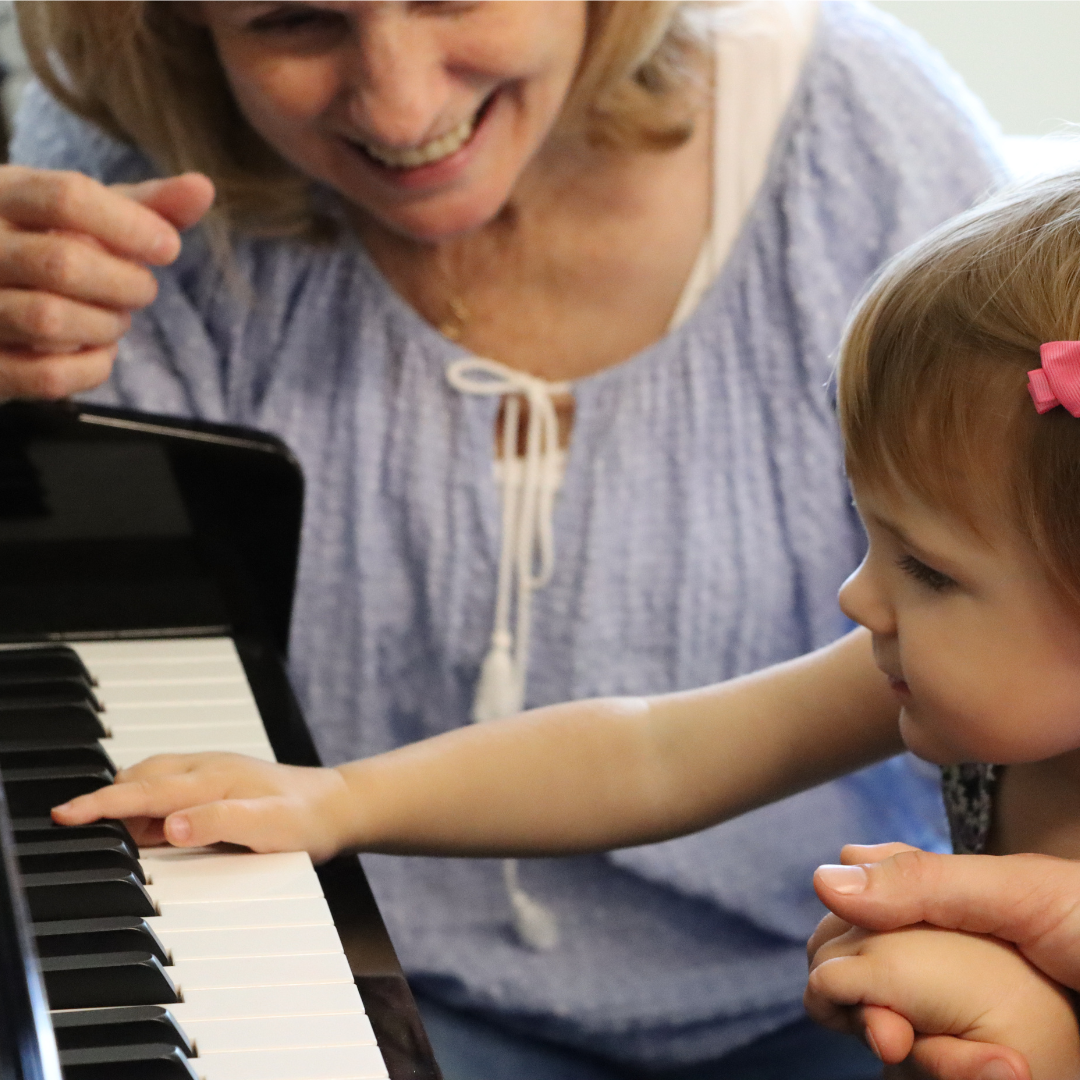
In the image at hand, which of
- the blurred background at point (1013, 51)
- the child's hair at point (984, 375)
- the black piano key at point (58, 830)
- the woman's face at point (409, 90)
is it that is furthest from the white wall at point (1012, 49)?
the black piano key at point (58, 830)

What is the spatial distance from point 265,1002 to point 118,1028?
72 mm

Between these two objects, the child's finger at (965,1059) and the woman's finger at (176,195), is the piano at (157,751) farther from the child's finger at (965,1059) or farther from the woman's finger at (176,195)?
the child's finger at (965,1059)

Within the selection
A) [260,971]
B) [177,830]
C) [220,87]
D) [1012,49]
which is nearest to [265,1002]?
[260,971]

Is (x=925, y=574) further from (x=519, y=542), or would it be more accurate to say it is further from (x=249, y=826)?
(x=519, y=542)

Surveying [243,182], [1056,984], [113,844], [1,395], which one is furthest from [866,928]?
[243,182]

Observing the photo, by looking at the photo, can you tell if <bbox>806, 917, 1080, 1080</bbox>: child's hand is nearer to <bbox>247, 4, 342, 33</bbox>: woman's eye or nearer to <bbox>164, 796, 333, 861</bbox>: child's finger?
<bbox>164, 796, 333, 861</bbox>: child's finger

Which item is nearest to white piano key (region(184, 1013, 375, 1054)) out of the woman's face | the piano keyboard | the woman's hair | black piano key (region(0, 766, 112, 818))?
the piano keyboard

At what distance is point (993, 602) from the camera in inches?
29.0

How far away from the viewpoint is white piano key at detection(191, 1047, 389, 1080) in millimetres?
621

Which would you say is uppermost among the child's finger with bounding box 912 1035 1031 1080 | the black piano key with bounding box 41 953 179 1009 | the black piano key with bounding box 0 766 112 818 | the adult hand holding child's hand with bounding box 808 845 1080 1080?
the black piano key with bounding box 0 766 112 818

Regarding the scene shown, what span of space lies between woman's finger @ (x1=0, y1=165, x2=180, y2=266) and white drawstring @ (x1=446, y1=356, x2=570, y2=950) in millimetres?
341

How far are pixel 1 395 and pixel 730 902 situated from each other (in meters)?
0.73

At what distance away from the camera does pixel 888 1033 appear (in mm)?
722

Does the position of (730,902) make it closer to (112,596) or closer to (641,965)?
(641,965)
